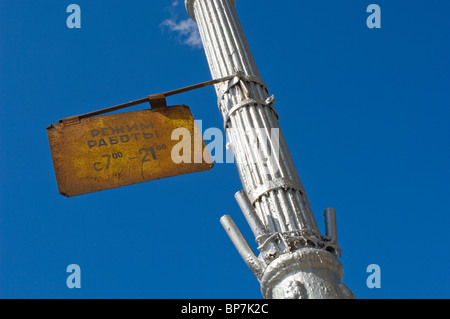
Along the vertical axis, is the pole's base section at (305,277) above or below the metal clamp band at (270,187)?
below

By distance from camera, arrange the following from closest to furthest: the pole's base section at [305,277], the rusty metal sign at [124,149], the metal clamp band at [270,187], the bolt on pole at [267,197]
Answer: the pole's base section at [305,277], the bolt on pole at [267,197], the metal clamp band at [270,187], the rusty metal sign at [124,149]

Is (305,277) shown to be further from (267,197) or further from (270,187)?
(270,187)

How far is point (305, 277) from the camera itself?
6.06 m

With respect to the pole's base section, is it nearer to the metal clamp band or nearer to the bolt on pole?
the bolt on pole

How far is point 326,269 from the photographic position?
6203 millimetres

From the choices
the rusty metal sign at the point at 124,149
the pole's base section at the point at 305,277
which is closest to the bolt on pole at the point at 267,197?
the pole's base section at the point at 305,277

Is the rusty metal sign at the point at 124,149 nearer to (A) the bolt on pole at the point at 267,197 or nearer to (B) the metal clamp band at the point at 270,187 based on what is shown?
(A) the bolt on pole at the point at 267,197

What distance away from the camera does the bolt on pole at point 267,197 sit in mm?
6164

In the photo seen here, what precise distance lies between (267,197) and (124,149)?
218cm

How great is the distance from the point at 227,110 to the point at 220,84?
0.63 metres
